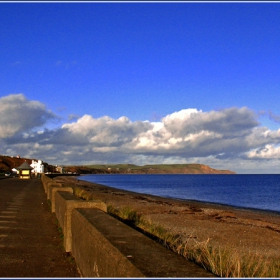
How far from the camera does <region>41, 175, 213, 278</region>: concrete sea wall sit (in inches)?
147

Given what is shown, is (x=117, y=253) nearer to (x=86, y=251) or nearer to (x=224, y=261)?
(x=86, y=251)

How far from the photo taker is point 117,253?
4.22m

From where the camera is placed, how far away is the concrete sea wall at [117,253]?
3.74 metres

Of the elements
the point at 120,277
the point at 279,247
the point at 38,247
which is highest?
the point at 120,277

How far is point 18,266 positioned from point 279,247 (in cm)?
853

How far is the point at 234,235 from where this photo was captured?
14.0m

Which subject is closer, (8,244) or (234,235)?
(8,244)

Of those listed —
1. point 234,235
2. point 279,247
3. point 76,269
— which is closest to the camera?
point 76,269

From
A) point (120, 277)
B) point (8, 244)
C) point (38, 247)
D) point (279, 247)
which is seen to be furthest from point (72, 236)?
point (279, 247)

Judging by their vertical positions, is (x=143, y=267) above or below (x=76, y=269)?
above

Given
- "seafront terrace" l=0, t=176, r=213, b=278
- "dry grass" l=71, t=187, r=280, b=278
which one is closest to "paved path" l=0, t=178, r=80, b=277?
"seafront terrace" l=0, t=176, r=213, b=278

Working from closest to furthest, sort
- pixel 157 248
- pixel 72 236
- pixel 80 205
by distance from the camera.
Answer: pixel 157 248
pixel 72 236
pixel 80 205

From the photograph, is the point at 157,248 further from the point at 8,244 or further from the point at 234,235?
the point at 234,235

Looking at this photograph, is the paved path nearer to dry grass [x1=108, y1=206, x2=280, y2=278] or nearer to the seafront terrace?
the seafront terrace
